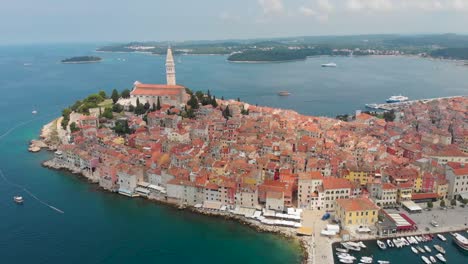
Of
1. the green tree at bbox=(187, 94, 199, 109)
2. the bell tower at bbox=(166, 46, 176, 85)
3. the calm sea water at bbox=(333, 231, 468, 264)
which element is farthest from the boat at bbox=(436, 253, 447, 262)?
the bell tower at bbox=(166, 46, 176, 85)

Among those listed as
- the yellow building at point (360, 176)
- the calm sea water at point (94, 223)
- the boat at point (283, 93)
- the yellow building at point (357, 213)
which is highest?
the boat at point (283, 93)

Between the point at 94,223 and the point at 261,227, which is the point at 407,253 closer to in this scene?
the point at 261,227

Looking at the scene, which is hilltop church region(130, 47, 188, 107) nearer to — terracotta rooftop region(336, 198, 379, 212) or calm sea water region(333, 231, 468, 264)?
terracotta rooftop region(336, 198, 379, 212)

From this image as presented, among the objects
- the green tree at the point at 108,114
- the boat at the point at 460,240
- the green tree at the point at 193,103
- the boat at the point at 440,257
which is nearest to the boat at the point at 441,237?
the boat at the point at 460,240

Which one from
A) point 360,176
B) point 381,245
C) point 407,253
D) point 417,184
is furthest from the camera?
point 360,176

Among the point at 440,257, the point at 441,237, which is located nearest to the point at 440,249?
the point at 440,257

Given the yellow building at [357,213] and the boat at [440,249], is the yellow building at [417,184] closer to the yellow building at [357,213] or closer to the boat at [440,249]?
the yellow building at [357,213]

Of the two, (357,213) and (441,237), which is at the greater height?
(357,213)
